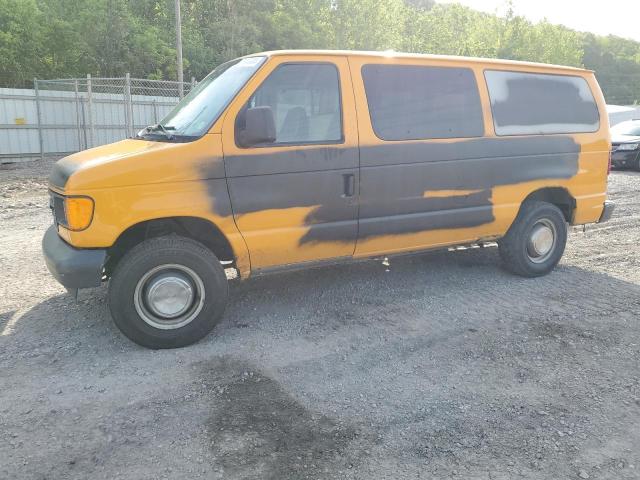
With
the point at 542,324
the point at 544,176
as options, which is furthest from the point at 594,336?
the point at 544,176

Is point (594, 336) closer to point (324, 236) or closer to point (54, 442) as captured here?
point (324, 236)

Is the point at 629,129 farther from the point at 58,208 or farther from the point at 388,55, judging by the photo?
the point at 58,208

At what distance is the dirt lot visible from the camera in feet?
9.10

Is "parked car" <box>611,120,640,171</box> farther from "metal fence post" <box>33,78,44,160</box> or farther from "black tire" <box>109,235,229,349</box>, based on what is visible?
"metal fence post" <box>33,78,44,160</box>

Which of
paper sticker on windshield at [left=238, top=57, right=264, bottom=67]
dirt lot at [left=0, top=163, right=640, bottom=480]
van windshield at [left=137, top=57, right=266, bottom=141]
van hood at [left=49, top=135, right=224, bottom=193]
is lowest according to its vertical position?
dirt lot at [left=0, top=163, right=640, bottom=480]

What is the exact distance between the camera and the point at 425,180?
4.75m

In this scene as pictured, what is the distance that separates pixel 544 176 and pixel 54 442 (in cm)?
480

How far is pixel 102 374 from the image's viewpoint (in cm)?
363

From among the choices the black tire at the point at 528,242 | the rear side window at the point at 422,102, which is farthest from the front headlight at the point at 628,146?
the rear side window at the point at 422,102

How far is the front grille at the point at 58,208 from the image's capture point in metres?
3.85

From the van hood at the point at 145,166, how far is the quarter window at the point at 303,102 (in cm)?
A: 51

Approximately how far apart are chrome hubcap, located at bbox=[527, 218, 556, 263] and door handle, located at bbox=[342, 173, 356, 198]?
224 centimetres

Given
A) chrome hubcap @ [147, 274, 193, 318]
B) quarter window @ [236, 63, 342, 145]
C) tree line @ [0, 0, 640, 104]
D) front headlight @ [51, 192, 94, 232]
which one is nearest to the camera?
front headlight @ [51, 192, 94, 232]

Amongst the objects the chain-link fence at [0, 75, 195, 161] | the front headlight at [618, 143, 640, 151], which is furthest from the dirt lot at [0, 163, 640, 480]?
the chain-link fence at [0, 75, 195, 161]
